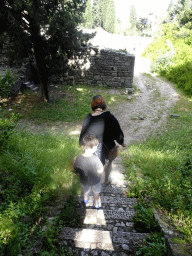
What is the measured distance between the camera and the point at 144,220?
235 cm

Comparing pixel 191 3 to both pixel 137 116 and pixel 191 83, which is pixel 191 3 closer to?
pixel 191 83

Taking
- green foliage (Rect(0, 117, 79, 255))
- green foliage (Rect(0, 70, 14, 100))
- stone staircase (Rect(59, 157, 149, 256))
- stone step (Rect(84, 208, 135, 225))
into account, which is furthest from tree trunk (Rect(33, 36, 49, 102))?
stone step (Rect(84, 208, 135, 225))

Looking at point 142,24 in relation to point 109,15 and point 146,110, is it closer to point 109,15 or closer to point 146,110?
point 109,15

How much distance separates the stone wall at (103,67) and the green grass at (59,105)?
1055mm

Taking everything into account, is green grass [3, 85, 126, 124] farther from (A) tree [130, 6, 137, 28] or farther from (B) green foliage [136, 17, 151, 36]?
(A) tree [130, 6, 137, 28]

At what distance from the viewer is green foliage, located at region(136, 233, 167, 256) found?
1810 millimetres

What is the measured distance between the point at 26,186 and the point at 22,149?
1016 millimetres

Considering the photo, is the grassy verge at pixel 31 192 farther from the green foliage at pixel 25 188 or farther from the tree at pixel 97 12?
the tree at pixel 97 12

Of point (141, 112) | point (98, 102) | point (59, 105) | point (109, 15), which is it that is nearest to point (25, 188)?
point (98, 102)

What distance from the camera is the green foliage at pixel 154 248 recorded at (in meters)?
1.81

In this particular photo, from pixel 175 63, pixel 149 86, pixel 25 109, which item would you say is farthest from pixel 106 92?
pixel 175 63

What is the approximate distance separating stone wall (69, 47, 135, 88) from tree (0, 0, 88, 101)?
3224 millimetres

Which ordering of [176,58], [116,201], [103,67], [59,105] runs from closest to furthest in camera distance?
[116,201] → [59,105] → [103,67] → [176,58]

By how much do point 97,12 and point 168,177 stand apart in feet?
161
